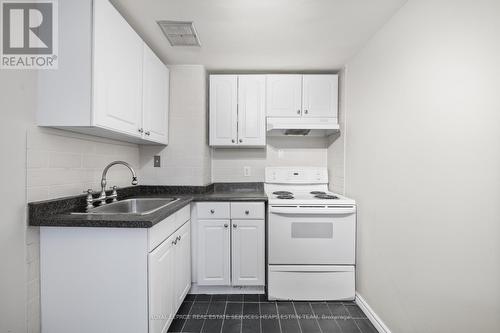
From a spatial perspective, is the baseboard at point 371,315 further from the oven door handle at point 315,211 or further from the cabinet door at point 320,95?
the cabinet door at point 320,95

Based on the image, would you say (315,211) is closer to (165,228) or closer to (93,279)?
(165,228)

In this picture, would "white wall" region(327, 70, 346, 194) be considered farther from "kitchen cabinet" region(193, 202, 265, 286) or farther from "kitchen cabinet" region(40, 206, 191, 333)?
"kitchen cabinet" region(40, 206, 191, 333)

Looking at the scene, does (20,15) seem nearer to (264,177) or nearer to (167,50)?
(167,50)

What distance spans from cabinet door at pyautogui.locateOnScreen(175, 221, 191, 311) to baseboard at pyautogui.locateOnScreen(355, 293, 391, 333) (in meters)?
1.49

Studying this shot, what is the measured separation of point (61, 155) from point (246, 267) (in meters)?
1.64

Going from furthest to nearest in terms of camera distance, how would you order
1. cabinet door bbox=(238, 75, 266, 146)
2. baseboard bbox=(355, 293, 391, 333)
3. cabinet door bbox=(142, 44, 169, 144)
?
cabinet door bbox=(238, 75, 266, 146)
cabinet door bbox=(142, 44, 169, 144)
baseboard bbox=(355, 293, 391, 333)

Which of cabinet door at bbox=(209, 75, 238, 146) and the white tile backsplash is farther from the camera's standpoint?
cabinet door at bbox=(209, 75, 238, 146)

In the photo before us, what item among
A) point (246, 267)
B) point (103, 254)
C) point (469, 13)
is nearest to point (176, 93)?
point (103, 254)

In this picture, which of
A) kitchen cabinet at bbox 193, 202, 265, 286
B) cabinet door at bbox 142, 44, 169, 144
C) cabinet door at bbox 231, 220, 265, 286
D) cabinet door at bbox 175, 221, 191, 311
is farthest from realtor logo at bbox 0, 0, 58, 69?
cabinet door at bbox 231, 220, 265, 286

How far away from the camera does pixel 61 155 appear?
141cm

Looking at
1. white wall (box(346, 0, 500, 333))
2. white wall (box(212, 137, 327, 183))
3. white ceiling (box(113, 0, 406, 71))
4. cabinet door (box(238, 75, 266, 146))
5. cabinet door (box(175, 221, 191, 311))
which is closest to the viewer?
white wall (box(346, 0, 500, 333))

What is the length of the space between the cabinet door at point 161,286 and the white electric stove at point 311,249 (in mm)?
840

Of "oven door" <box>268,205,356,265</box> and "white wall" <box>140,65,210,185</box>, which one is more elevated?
"white wall" <box>140,65,210,185</box>

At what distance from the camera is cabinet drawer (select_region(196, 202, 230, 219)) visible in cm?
209
